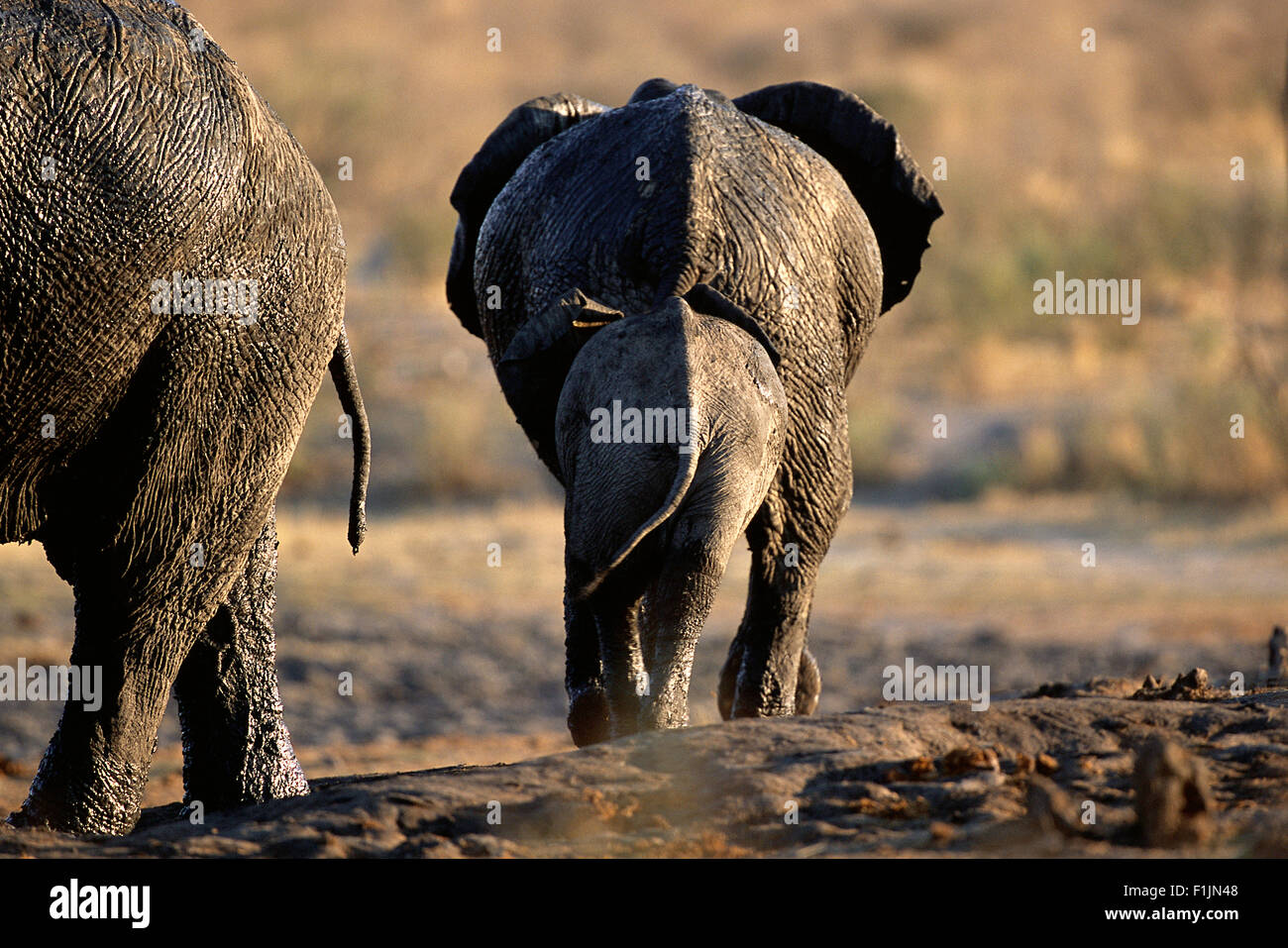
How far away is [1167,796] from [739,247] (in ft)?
6.97

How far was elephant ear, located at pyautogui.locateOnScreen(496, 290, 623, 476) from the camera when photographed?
4555 millimetres

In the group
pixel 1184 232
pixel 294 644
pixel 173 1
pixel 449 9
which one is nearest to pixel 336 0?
pixel 449 9

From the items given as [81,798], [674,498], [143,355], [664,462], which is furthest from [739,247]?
[81,798]

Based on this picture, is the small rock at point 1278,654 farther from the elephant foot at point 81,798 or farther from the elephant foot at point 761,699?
the elephant foot at point 81,798

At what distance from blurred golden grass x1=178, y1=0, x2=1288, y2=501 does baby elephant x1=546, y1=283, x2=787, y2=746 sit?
416 inches

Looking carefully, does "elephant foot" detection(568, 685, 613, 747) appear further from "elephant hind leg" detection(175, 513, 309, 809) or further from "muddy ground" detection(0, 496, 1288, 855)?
"elephant hind leg" detection(175, 513, 309, 809)

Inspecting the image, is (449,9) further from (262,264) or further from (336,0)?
(262,264)

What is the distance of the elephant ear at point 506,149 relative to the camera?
19.4 feet

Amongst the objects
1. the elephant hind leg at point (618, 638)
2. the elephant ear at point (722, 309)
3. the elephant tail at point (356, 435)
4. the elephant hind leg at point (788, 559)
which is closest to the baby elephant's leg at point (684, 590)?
the elephant hind leg at point (618, 638)

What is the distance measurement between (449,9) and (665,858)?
121 feet

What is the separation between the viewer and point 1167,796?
331cm

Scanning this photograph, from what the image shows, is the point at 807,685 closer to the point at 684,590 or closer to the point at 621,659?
the point at 621,659
